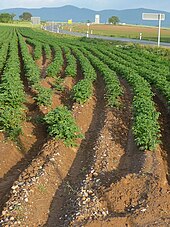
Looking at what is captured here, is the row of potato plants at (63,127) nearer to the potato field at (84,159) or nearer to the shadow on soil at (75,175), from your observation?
the potato field at (84,159)

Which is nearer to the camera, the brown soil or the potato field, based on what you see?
the brown soil

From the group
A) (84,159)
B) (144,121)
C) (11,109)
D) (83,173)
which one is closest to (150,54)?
(144,121)

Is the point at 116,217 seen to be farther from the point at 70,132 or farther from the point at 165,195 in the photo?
the point at 70,132

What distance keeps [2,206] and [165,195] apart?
291cm

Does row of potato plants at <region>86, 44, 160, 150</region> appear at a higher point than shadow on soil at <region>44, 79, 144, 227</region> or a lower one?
higher

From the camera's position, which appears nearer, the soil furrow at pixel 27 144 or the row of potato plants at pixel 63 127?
the soil furrow at pixel 27 144

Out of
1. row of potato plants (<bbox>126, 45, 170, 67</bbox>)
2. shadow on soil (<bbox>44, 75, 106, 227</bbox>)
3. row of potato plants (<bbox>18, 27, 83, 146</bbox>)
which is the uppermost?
row of potato plants (<bbox>126, 45, 170, 67</bbox>)

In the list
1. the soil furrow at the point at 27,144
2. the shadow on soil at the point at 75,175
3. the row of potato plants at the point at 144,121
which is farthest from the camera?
→ the row of potato plants at the point at 144,121

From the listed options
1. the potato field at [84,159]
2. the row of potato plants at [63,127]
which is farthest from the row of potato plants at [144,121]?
the row of potato plants at [63,127]

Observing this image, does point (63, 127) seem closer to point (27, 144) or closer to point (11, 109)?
point (27, 144)

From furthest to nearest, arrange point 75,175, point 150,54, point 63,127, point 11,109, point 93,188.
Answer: point 150,54 → point 11,109 → point 63,127 → point 75,175 → point 93,188

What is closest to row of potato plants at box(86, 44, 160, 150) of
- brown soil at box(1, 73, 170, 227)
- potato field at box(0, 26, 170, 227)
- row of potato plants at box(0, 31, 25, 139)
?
potato field at box(0, 26, 170, 227)

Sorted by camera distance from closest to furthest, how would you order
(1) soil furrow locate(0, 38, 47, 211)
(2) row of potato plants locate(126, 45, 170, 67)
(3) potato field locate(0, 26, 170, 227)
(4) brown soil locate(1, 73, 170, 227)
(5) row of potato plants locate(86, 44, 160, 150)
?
(4) brown soil locate(1, 73, 170, 227) → (3) potato field locate(0, 26, 170, 227) → (1) soil furrow locate(0, 38, 47, 211) → (5) row of potato plants locate(86, 44, 160, 150) → (2) row of potato plants locate(126, 45, 170, 67)

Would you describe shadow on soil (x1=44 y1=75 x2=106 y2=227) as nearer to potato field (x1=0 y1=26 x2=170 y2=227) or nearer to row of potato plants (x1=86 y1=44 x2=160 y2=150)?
potato field (x1=0 y1=26 x2=170 y2=227)
